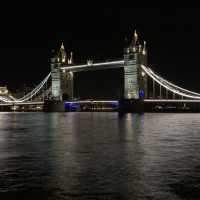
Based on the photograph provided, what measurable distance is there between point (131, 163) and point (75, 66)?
66.8 meters

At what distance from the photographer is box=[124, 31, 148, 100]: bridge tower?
63.0 metres

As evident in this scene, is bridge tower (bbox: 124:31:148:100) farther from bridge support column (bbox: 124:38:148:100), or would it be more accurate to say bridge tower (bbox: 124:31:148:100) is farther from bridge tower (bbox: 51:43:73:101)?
bridge tower (bbox: 51:43:73:101)

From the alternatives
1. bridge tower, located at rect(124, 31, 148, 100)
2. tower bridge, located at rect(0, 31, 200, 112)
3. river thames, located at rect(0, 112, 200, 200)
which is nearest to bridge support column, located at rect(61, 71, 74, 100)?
tower bridge, located at rect(0, 31, 200, 112)

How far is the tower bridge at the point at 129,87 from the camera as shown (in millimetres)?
60062

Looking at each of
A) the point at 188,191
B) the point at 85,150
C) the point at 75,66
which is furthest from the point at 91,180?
the point at 75,66

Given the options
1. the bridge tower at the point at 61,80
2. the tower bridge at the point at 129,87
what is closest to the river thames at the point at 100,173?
the tower bridge at the point at 129,87

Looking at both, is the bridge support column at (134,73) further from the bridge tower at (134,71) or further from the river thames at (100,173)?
the river thames at (100,173)

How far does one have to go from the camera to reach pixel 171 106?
254 feet

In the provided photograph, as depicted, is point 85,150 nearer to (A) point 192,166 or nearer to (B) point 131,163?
(B) point 131,163

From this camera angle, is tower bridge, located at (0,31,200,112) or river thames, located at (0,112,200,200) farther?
tower bridge, located at (0,31,200,112)

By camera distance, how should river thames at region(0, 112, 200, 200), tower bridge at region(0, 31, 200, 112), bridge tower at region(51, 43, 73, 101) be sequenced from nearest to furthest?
river thames at region(0, 112, 200, 200), tower bridge at region(0, 31, 200, 112), bridge tower at region(51, 43, 73, 101)

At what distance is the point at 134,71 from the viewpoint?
6394cm

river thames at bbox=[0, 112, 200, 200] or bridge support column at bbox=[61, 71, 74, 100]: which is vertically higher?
bridge support column at bbox=[61, 71, 74, 100]

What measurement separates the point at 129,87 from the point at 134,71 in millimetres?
2626
